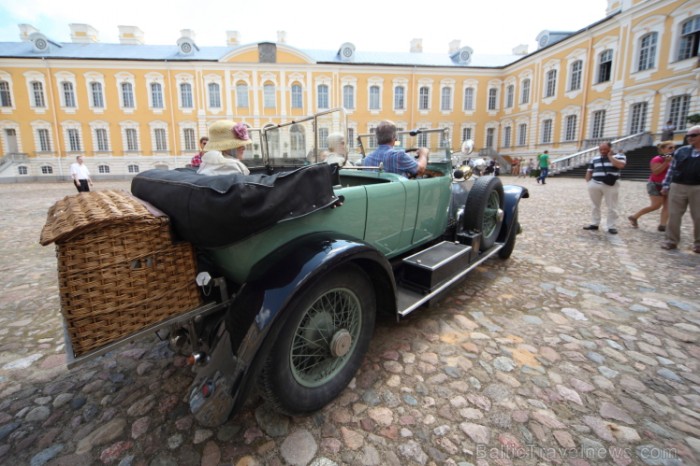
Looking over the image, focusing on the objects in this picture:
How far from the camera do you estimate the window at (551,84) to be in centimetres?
2898

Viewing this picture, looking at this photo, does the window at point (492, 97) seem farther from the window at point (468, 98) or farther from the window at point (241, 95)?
the window at point (241, 95)

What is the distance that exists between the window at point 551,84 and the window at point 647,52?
6609mm

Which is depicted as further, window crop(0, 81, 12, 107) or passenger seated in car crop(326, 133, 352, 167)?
window crop(0, 81, 12, 107)

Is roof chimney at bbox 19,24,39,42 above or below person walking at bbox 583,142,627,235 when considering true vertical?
above

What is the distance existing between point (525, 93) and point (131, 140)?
38.6m

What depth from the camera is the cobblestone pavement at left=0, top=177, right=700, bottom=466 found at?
66.4 inches

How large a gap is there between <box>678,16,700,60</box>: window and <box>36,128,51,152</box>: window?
49.2 metres

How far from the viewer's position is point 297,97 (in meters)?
32.9

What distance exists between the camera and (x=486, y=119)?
36.1 metres

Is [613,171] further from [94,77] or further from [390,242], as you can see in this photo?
[94,77]

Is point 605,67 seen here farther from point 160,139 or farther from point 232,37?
point 160,139

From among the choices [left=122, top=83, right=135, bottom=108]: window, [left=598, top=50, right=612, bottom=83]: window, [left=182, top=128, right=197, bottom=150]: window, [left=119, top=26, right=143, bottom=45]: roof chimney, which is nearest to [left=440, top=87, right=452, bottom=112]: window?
[left=598, top=50, right=612, bottom=83]: window

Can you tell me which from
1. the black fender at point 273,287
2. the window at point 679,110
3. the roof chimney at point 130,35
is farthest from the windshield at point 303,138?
the roof chimney at point 130,35

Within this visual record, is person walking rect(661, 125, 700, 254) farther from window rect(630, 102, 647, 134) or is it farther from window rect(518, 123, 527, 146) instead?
window rect(518, 123, 527, 146)
